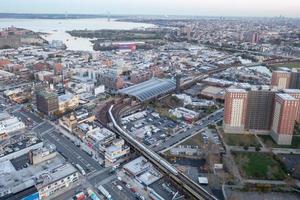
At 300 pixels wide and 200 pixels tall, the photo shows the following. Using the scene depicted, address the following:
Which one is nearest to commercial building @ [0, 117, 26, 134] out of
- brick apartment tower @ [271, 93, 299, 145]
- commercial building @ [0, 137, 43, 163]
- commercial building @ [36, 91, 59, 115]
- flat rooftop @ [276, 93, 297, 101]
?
commercial building @ [0, 137, 43, 163]

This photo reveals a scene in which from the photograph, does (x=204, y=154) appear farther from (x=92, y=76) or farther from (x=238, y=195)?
(x=92, y=76)

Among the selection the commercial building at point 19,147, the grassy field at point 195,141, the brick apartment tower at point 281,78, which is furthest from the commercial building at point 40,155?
the brick apartment tower at point 281,78

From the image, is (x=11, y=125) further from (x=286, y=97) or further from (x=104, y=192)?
(x=286, y=97)

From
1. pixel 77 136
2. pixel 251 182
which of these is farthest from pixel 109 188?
pixel 251 182

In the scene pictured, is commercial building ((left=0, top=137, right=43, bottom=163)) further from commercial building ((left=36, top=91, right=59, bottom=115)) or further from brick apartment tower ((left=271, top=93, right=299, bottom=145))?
brick apartment tower ((left=271, top=93, right=299, bottom=145))

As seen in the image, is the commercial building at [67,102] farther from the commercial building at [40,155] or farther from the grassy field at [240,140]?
the grassy field at [240,140]
